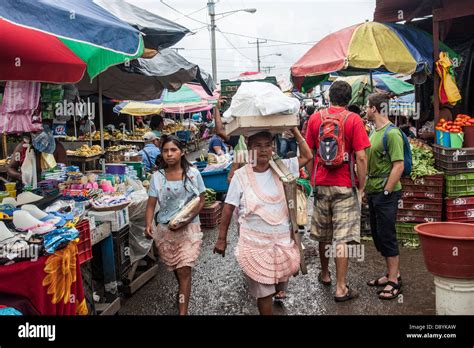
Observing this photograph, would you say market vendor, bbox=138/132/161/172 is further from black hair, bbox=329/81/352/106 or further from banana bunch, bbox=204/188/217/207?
black hair, bbox=329/81/352/106

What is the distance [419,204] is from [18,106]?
580 centimetres

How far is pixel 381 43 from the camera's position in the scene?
7652mm

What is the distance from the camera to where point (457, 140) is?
718cm

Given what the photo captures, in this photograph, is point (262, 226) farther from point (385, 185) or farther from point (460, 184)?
point (460, 184)

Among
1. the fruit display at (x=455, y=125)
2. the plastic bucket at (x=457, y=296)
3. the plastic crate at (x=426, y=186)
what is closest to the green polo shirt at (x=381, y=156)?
the plastic bucket at (x=457, y=296)

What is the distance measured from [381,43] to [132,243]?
5.10 m

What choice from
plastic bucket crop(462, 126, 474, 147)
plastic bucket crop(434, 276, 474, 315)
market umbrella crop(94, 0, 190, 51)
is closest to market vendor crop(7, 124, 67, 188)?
market umbrella crop(94, 0, 190, 51)

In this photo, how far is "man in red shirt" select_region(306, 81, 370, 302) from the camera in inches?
195

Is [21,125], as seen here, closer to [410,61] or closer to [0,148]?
[410,61]

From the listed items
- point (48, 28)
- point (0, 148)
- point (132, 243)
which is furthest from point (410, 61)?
point (0, 148)

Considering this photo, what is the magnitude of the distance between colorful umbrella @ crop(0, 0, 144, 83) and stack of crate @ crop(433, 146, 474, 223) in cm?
499

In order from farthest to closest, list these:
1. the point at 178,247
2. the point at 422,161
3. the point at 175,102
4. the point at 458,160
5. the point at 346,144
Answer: the point at 175,102, the point at 422,161, the point at 458,160, the point at 346,144, the point at 178,247

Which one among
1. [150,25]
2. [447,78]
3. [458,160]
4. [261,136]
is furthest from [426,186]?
[150,25]
